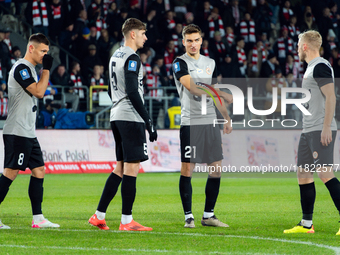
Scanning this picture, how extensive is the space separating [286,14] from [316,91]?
60.8 feet

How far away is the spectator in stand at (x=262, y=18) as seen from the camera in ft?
73.8

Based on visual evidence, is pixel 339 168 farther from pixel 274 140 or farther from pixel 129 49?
pixel 129 49

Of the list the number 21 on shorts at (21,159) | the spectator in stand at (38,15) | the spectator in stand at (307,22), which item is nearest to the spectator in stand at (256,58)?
the spectator in stand at (307,22)

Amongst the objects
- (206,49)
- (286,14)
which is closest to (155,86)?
(206,49)

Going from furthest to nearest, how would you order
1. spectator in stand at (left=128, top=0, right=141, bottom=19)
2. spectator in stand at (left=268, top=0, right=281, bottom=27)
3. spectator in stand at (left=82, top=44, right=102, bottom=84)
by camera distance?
spectator in stand at (left=268, top=0, right=281, bottom=27) → spectator in stand at (left=128, top=0, right=141, bottom=19) → spectator in stand at (left=82, top=44, right=102, bottom=84)

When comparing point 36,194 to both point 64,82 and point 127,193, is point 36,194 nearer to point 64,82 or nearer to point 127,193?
point 127,193

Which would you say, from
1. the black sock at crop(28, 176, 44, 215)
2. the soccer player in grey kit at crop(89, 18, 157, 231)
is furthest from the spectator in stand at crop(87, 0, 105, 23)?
the black sock at crop(28, 176, 44, 215)

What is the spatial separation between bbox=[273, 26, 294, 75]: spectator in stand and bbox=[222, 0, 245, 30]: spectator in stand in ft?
6.27

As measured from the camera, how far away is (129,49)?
19.8ft

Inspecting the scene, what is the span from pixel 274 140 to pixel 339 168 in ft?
7.63

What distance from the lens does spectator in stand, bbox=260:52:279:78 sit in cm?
2046

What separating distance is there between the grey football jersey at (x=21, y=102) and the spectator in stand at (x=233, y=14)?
54.8 ft

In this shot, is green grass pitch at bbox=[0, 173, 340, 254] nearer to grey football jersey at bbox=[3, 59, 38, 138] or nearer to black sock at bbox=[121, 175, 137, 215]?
black sock at bbox=[121, 175, 137, 215]

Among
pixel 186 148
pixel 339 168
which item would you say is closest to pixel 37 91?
pixel 186 148
